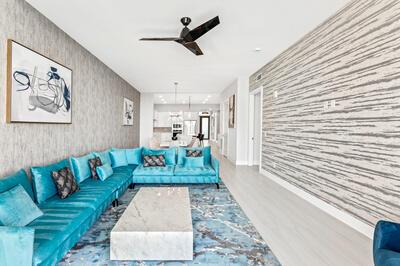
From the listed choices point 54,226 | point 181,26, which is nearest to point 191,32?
point 181,26

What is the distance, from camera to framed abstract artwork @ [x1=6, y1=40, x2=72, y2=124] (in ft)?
7.69

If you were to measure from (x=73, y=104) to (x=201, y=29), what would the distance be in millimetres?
2590

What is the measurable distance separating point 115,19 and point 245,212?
339cm

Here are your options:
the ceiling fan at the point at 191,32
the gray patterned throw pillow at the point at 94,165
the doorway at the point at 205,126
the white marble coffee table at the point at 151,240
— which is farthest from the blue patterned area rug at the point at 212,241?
the doorway at the point at 205,126

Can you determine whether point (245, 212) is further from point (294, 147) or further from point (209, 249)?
point (294, 147)

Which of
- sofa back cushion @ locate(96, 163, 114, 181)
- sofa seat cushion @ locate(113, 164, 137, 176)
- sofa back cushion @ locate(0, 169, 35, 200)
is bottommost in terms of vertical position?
sofa seat cushion @ locate(113, 164, 137, 176)

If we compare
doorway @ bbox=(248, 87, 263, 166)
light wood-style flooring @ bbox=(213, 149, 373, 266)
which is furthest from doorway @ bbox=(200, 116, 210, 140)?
light wood-style flooring @ bbox=(213, 149, 373, 266)

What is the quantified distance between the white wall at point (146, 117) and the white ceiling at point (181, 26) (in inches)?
170

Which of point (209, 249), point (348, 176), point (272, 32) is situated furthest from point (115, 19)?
point (348, 176)

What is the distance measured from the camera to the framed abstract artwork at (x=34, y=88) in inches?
92.3

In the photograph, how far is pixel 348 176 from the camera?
2660mm

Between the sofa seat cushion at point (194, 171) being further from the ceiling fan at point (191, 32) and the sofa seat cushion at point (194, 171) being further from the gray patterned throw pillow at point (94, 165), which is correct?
the ceiling fan at point (191, 32)

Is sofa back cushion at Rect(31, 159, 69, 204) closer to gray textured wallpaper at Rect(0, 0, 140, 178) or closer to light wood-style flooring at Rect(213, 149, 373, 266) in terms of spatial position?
gray textured wallpaper at Rect(0, 0, 140, 178)

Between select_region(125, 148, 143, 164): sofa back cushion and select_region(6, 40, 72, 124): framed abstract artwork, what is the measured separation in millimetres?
1441
